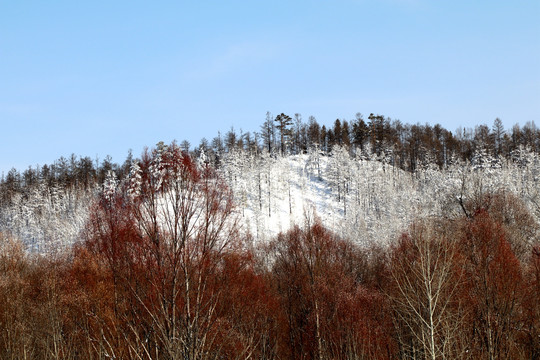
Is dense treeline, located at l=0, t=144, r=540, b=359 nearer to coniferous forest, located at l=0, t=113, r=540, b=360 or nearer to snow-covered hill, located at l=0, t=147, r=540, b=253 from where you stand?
coniferous forest, located at l=0, t=113, r=540, b=360

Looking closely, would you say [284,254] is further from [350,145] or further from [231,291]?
[350,145]

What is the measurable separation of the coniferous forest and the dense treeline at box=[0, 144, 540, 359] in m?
0.09

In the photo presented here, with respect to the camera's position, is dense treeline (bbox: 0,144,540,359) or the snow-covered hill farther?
the snow-covered hill

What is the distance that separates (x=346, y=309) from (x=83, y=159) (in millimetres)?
122400

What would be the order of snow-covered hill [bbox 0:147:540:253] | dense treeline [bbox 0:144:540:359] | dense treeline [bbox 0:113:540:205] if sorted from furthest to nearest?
1. dense treeline [bbox 0:113:540:205]
2. snow-covered hill [bbox 0:147:540:253]
3. dense treeline [bbox 0:144:540:359]

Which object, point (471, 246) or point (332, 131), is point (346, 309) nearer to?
point (471, 246)

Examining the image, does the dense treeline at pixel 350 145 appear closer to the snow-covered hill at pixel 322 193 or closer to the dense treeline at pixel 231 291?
the snow-covered hill at pixel 322 193

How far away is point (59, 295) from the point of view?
953 inches

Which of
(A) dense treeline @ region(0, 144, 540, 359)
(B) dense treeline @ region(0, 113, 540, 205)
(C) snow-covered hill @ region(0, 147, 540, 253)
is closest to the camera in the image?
(A) dense treeline @ region(0, 144, 540, 359)

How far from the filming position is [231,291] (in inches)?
1129

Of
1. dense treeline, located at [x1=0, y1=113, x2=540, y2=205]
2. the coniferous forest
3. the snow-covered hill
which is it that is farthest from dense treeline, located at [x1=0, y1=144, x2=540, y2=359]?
dense treeline, located at [x1=0, y1=113, x2=540, y2=205]

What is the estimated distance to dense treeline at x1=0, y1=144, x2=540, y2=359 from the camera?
848 cm

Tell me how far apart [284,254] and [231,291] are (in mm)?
20196

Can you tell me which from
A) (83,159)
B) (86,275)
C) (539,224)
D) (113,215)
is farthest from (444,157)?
(113,215)
